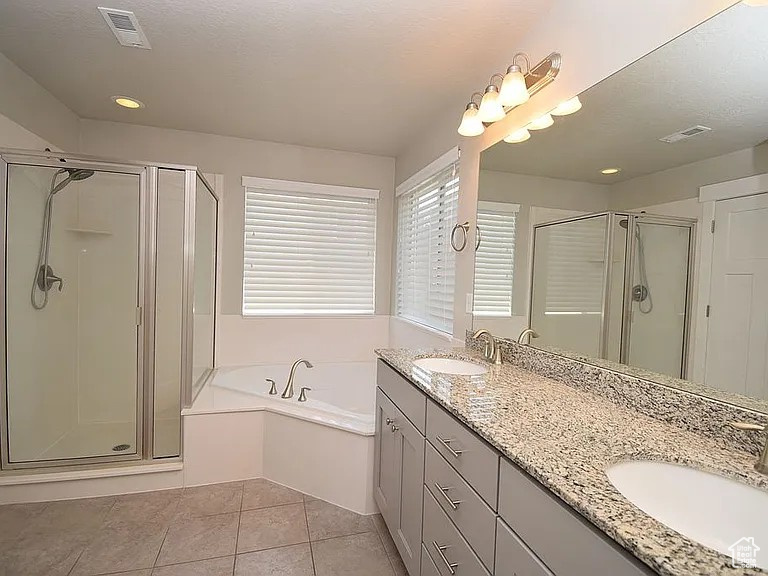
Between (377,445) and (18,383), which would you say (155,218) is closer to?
(18,383)

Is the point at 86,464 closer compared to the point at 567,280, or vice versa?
the point at 567,280

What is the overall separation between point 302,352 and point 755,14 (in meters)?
3.21

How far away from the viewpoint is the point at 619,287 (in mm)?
1335

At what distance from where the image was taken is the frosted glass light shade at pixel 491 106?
175 centimetres

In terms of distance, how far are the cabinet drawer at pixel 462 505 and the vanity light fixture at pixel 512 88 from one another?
1434 millimetres

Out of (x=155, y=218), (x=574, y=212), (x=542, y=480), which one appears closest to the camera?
(x=542, y=480)

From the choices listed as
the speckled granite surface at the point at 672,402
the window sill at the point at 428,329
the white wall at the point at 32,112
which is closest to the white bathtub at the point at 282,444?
the window sill at the point at 428,329

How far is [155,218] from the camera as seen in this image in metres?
2.36

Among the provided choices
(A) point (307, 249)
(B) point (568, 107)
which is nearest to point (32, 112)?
(A) point (307, 249)

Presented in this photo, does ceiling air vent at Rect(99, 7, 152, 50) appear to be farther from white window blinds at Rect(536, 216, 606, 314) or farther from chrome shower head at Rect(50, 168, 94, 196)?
white window blinds at Rect(536, 216, 606, 314)

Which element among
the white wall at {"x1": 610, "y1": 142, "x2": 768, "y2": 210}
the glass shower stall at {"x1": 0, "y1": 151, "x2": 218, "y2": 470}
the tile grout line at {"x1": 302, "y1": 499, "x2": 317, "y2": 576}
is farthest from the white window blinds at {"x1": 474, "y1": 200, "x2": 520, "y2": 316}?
the glass shower stall at {"x1": 0, "y1": 151, "x2": 218, "y2": 470}

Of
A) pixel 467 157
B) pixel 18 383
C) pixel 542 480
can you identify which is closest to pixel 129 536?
pixel 18 383

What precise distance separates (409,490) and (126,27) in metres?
2.38

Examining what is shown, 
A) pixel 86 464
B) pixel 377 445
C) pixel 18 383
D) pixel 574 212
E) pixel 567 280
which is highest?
pixel 574 212
